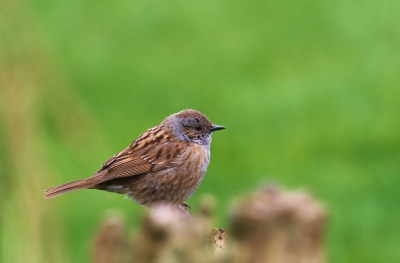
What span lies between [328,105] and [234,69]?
5.95 feet

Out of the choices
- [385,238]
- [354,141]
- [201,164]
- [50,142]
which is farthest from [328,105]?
[201,164]

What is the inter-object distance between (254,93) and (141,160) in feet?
20.7

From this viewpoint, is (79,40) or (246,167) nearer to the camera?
(246,167)

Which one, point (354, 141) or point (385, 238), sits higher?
point (354, 141)

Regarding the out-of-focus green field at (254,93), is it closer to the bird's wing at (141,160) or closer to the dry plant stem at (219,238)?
the bird's wing at (141,160)

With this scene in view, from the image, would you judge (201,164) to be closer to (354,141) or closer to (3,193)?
(3,193)

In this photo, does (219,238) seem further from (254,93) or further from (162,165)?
(254,93)

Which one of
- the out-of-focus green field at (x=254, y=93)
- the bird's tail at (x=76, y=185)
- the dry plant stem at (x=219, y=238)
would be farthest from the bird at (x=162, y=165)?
the dry plant stem at (x=219, y=238)

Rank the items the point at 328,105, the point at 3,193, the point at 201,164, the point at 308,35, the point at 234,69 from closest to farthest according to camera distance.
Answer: the point at 3,193 < the point at 201,164 < the point at 328,105 < the point at 234,69 < the point at 308,35

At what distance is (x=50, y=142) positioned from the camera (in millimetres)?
10891

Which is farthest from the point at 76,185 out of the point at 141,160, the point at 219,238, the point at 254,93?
the point at 254,93

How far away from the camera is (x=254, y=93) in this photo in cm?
1222

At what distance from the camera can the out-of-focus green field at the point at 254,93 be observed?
378 inches

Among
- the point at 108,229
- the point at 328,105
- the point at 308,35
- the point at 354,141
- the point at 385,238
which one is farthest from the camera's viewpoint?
the point at 308,35
